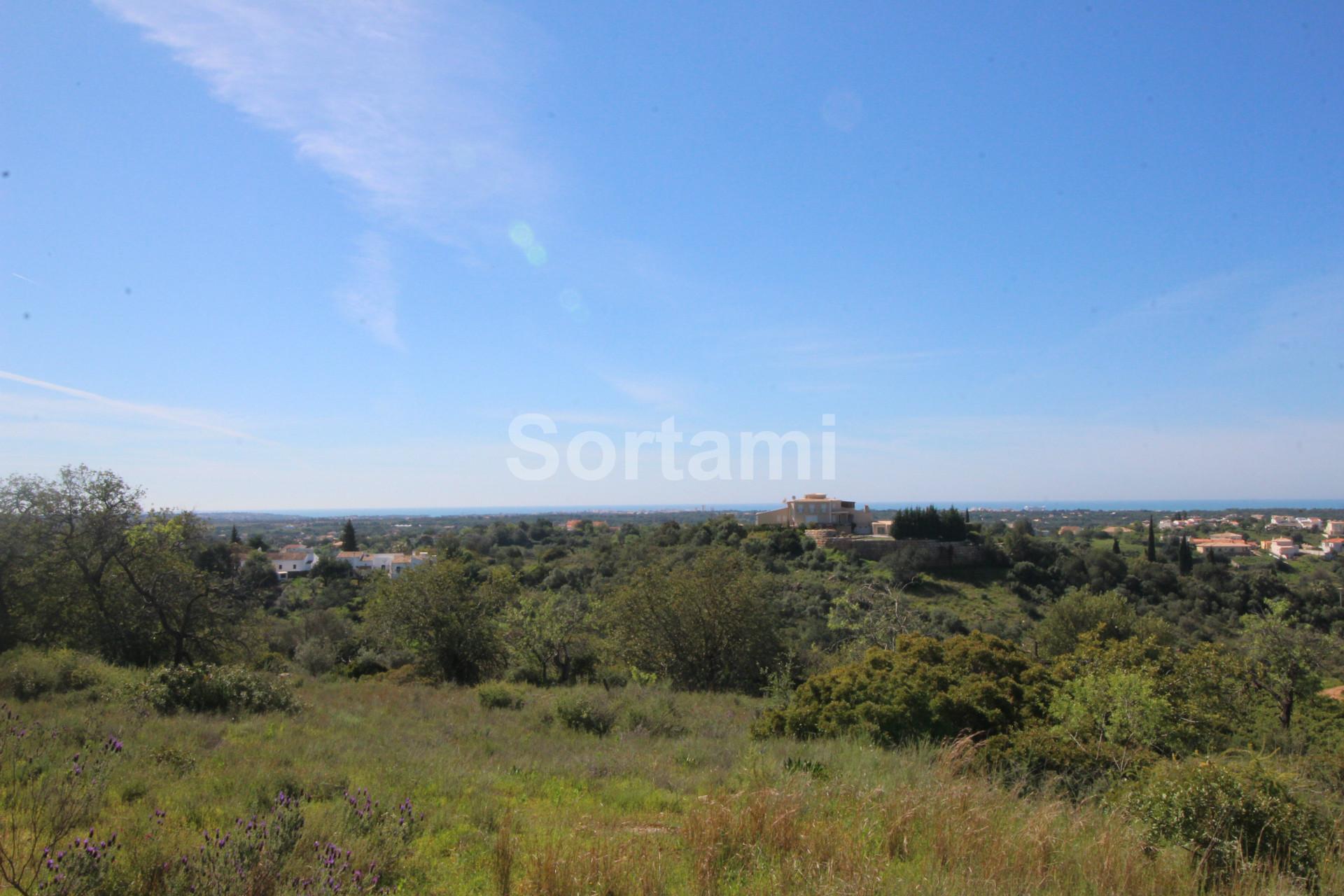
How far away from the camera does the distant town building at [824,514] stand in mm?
71938

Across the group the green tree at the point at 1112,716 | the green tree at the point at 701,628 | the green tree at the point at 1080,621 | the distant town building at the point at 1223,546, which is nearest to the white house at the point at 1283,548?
the distant town building at the point at 1223,546

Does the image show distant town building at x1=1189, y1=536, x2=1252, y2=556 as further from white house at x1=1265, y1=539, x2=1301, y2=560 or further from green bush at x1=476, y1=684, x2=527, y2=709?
green bush at x1=476, y1=684, x2=527, y2=709

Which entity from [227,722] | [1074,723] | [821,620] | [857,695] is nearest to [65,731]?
[227,722]

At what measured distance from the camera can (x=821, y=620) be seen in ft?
108

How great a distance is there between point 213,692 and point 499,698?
5046 millimetres

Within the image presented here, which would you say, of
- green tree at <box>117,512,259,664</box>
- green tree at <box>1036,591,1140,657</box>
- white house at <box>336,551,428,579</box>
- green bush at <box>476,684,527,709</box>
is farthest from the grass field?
white house at <box>336,551,428,579</box>

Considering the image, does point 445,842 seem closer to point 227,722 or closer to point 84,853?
point 84,853

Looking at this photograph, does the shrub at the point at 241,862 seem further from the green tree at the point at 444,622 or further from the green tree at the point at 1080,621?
the green tree at the point at 1080,621

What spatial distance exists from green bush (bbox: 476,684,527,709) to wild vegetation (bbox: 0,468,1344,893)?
225mm

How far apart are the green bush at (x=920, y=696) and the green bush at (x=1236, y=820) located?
4.28 metres

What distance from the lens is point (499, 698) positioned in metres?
13.8

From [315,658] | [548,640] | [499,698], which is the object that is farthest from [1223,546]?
[315,658]

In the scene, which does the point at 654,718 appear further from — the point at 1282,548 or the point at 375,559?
the point at 1282,548

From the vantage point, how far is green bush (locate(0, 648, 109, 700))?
9953 millimetres
